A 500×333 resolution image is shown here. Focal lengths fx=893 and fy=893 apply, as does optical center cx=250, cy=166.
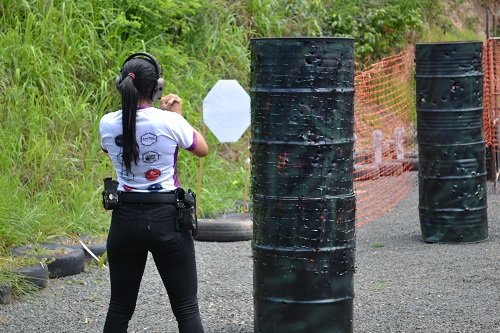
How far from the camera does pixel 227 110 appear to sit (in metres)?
9.59

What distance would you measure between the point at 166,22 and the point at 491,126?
503 cm

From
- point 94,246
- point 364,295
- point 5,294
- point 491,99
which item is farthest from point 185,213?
point 491,99

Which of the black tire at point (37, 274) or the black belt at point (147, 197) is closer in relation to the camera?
the black belt at point (147, 197)

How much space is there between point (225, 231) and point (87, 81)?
11.4 feet

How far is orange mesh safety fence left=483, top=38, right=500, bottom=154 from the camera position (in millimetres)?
13102

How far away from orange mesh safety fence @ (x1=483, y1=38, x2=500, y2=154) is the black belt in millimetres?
9347

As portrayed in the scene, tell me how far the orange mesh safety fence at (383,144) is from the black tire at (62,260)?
3978 millimetres

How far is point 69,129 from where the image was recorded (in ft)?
33.4

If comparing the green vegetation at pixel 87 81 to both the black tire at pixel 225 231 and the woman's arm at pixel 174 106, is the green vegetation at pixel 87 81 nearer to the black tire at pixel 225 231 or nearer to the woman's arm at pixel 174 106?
the black tire at pixel 225 231

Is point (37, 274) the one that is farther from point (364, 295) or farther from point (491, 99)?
point (491, 99)

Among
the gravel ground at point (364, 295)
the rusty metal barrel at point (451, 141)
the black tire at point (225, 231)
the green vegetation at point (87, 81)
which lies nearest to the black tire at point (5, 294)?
the gravel ground at point (364, 295)

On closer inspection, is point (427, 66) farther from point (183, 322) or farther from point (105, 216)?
point (183, 322)

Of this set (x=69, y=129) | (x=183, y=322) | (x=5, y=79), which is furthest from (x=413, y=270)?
(x=5, y=79)

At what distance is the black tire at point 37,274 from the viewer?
691 cm
